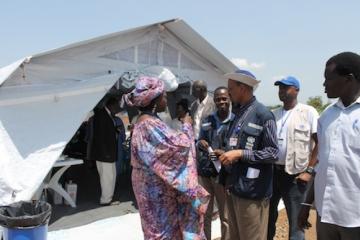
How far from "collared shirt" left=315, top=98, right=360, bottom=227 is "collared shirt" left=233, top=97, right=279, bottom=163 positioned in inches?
24.2

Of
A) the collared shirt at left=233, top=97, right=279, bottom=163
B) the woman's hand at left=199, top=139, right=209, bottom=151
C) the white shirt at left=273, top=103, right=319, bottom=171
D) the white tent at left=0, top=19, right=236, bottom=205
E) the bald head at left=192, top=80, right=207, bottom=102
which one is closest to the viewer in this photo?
the collared shirt at left=233, top=97, right=279, bottom=163

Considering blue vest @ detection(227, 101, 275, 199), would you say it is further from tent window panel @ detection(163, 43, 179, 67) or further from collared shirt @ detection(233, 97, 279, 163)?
tent window panel @ detection(163, 43, 179, 67)

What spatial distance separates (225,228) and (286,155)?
A: 3.29 feet

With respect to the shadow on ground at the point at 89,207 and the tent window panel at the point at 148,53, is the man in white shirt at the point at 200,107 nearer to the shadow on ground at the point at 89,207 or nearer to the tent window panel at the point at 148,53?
the tent window panel at the point at 148,53

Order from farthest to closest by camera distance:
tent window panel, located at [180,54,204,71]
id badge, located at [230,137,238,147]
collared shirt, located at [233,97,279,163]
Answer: tent window panel, located at [180,54,204,71] → id badge, located at [230,137,238,147] → collared shirt, located at [233,97,279,163]

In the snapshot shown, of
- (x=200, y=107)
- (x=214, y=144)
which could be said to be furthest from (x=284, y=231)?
(x=200, y=107)

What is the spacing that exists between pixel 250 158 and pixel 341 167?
0.80 metres

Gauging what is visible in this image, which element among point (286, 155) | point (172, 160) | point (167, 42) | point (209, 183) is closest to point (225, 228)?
point (209, 183)

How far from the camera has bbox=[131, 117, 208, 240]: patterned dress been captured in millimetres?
2404

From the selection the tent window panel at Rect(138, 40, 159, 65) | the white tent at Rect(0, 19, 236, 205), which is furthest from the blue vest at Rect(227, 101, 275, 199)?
the tent window panel at Rect(138, 40, 159, 65)

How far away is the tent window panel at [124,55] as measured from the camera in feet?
17.7

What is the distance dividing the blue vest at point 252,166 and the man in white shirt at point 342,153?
664mm

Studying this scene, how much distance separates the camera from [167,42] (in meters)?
6.17

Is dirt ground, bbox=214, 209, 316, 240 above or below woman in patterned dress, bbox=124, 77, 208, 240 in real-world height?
below
